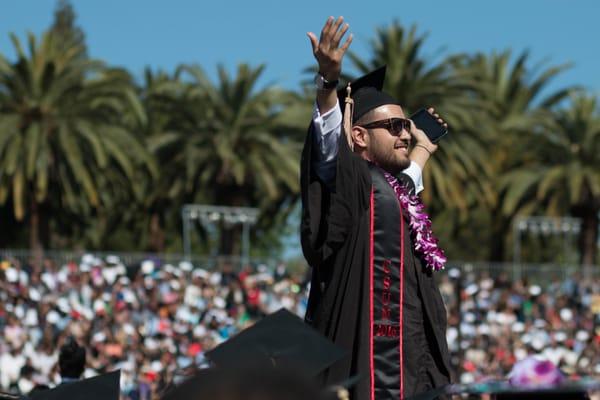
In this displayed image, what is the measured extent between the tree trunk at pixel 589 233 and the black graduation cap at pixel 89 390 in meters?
30.1

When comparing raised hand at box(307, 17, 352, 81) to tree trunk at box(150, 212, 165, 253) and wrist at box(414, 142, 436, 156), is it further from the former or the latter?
tree trunk at box(150, 212, 165, 253)

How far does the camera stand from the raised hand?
13.3ft

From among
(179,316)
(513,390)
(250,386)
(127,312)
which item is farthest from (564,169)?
(250,386)

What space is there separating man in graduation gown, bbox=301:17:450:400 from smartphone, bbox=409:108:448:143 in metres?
0.74

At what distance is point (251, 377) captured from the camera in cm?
167

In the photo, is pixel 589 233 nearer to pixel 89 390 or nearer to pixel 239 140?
pixel 239 140

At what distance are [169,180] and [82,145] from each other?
3874mm

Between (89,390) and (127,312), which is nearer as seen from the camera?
(89,390)

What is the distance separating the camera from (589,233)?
33.5 m

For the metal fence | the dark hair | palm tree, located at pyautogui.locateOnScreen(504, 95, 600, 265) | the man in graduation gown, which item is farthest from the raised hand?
palm tree, located at pyautogui.locateOnScreen(504, 95, 600, 265)

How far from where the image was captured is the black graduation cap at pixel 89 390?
369cm

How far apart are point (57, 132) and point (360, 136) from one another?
81.1 ft

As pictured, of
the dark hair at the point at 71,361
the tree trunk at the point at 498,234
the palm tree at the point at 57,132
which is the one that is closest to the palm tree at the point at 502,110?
the tree trunk at the point at 498,234

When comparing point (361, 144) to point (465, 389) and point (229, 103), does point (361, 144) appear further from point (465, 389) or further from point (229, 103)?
point (229, 103)
